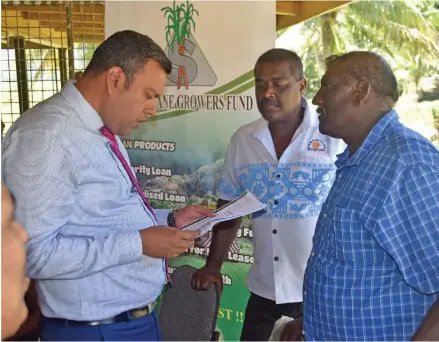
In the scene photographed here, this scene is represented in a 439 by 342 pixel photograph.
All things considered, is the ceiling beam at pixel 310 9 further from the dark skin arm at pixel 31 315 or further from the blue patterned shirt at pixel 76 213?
the dark skin arm at pixel 31 315

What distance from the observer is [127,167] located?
6.93 ft

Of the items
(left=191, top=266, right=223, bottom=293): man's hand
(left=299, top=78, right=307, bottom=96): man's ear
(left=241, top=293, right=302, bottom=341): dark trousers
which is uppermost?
(left=299, top=78, right=307, bottom=96): man's ear

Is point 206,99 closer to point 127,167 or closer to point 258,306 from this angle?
point 258,306

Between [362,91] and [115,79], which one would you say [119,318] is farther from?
[362,91]

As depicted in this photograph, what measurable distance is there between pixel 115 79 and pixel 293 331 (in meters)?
1.39

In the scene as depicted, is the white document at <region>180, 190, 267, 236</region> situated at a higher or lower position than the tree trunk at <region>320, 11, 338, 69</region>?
lower

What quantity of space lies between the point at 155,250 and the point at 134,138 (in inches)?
83.1

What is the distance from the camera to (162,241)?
6.61ft

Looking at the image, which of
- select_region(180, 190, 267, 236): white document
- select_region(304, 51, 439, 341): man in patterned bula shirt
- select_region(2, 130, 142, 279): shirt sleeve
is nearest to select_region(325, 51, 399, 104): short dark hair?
select_region(304, 51, 439, 341): man in patterned bula shirt

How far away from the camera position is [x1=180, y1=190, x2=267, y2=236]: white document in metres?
2.19

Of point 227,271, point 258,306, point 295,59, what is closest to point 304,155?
point 295,59

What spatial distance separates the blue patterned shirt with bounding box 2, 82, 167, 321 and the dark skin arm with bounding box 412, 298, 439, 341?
941mm

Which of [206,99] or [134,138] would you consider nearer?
[206,99]

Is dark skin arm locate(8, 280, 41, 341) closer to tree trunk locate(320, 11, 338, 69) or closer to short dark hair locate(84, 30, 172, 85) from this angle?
short dark hair locate(84, 30, 172, 85)
